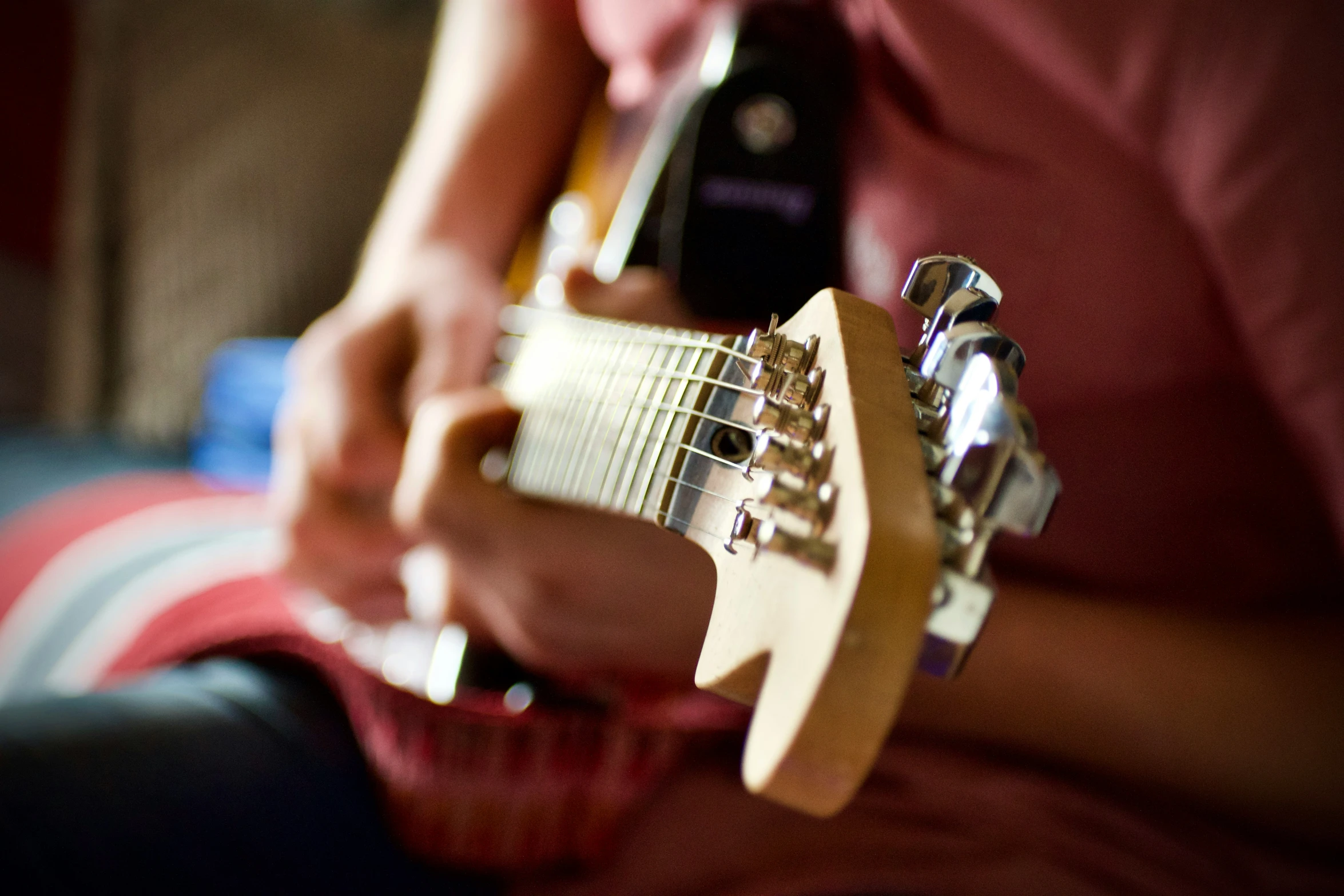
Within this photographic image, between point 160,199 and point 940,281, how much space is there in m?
1.08

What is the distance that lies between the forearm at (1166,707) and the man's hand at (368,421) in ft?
1.09

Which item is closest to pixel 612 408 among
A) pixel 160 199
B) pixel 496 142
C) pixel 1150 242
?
pixel 1150 242

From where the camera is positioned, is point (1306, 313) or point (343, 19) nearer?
point (1306, 313)

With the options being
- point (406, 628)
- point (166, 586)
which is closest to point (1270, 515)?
point (406, 628)

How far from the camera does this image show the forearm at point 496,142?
673 mm

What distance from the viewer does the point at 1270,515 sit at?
412 millimetres

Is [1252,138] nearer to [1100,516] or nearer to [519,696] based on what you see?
[1100,516]

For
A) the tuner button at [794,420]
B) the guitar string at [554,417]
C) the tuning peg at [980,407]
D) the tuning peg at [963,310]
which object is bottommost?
the guitar string at [554,417]

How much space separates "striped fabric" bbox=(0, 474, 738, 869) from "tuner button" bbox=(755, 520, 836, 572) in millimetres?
248

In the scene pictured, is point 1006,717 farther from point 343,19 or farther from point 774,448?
point 343,19

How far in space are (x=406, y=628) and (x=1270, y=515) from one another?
482mm

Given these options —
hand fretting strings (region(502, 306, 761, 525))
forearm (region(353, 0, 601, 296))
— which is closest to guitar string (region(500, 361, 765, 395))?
hand fretting strings (region(502, 306, 761, 525))

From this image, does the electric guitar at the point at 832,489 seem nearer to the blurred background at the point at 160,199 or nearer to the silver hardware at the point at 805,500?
the silver hardware at the point at 805,500

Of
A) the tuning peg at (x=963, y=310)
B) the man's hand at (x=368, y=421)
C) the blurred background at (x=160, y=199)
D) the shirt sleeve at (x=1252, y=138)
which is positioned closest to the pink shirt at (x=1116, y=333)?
the shirt sleeve at (x=1252, y=138)
